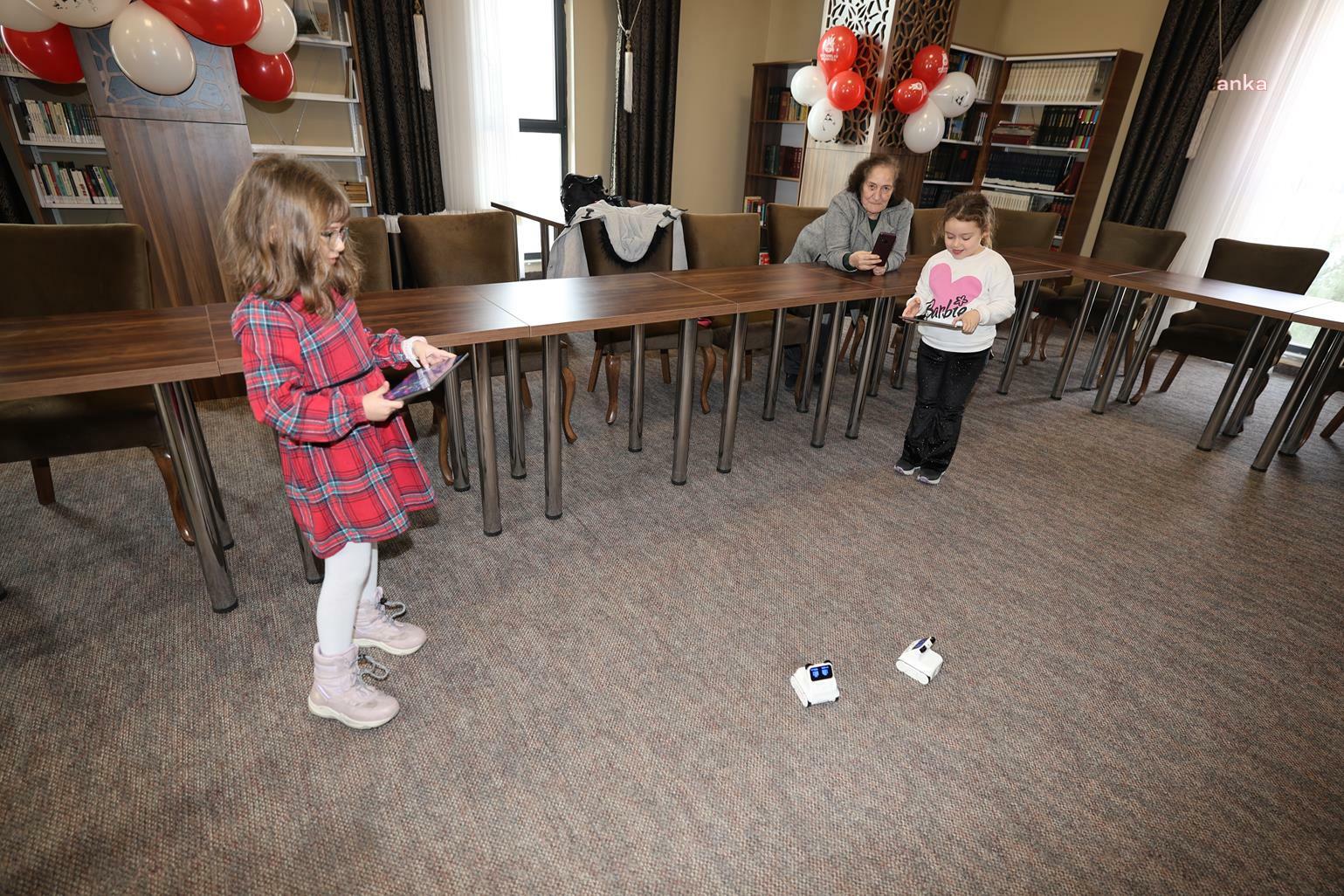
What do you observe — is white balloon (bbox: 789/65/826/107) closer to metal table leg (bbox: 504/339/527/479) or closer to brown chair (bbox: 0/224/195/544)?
metal table leg (bbox: 504/339/527/479)

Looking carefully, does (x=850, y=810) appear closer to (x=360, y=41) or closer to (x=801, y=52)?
(x=360, y=41)

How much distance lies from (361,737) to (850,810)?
3.42 ft

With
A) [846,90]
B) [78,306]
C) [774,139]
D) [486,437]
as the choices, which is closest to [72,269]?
[78,306]

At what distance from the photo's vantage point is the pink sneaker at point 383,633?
5.36 ft

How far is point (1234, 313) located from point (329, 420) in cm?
441

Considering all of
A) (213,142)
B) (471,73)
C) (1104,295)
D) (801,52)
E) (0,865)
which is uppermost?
(801,52)

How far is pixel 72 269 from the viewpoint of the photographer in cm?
192

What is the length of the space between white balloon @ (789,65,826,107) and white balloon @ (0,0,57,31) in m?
4.07

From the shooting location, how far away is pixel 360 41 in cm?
418

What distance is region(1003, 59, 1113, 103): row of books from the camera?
4.71 metres

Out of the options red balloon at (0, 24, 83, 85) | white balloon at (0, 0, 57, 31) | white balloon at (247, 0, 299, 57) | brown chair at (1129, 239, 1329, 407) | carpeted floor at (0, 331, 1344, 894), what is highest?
white balloon at (247, 0, 299, 57)

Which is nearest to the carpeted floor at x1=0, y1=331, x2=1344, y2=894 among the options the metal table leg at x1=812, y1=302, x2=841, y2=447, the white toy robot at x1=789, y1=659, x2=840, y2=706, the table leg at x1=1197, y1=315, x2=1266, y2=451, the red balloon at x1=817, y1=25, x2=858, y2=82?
the white toy robot at x1=789, y1=659, x2=840, y2=706

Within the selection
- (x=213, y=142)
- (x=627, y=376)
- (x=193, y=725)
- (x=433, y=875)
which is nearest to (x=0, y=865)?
(x=193, y=725)

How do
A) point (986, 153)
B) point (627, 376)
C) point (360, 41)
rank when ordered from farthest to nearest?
point (986, 153) → point (360, 41) → point (627, 376)
